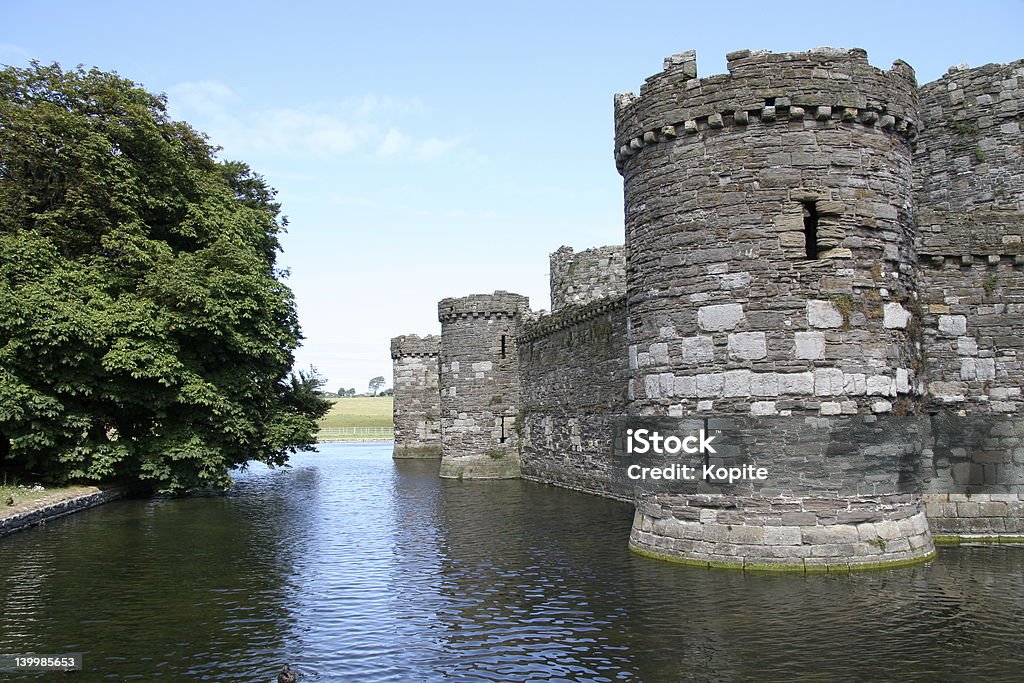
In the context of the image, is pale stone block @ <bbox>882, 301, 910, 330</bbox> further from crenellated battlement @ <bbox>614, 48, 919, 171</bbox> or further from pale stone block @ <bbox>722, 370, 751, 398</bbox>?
crenellated battlement @ <bbox>614, 48, 919, 171</bbox>

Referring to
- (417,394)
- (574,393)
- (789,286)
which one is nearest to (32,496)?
(574,393)

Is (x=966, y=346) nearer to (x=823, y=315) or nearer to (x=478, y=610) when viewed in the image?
(x=823, y=315)

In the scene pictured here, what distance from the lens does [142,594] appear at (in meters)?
12.4

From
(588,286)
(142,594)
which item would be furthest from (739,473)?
(588,286)

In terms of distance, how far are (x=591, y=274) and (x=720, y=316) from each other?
58.7 ft

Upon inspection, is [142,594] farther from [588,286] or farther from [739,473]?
[588,286]

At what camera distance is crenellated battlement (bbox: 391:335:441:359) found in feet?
151

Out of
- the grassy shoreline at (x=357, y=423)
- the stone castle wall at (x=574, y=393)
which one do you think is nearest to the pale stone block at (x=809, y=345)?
the stone castle wall at (x=574, y=393)

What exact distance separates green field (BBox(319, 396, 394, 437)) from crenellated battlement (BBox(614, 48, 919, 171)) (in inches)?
2026

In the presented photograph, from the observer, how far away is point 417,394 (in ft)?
152

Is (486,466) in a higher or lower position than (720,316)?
lower

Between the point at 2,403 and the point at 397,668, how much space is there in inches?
687

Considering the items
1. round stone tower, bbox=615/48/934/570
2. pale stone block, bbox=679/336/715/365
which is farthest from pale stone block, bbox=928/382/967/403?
pale stone block, bbox=679/336/715/365

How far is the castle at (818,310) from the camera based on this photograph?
42.0ft
